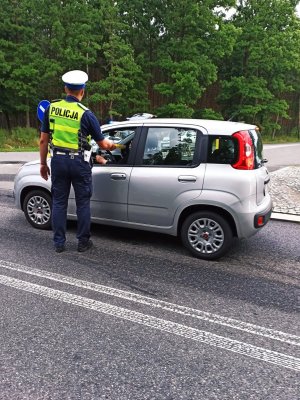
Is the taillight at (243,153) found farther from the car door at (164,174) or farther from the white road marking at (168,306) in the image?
the white road marking at (168,306)

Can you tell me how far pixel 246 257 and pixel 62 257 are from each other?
7.55ft

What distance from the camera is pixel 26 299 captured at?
143 inches

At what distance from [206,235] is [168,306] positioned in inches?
56.2

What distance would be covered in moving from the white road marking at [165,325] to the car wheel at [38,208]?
1.77 metres

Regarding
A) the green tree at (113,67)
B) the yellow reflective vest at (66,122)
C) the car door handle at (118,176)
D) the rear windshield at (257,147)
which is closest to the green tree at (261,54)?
the green tree at (113,67)

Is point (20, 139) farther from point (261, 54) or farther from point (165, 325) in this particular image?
point (165, 325)

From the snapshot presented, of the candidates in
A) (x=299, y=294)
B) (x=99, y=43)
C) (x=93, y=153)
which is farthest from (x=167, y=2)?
(x=299, y=294)

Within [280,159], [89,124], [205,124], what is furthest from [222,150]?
[280,159]

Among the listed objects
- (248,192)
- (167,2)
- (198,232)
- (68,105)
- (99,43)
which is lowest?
(198,232)

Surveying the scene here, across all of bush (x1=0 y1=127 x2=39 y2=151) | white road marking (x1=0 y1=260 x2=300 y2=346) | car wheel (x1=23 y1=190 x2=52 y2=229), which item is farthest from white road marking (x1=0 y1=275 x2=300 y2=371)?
bush (x1=0 y1=127 x2=39 y2=151)

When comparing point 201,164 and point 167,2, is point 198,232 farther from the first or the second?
point 167,2

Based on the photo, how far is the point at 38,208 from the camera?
19.0ft

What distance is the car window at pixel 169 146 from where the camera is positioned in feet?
15.8

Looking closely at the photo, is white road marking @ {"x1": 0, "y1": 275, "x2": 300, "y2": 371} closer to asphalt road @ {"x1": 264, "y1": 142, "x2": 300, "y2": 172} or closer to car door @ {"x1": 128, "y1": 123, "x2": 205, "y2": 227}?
car door @ {"x1": 128, "y1": 123, "x2": 205, "y2": 227}
